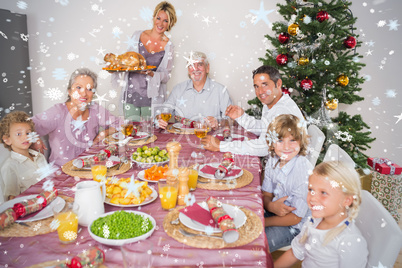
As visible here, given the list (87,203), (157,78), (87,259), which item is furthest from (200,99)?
(87,259)

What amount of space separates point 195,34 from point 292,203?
2.57 meters

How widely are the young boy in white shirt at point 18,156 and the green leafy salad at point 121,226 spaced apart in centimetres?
100

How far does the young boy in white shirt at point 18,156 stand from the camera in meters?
1.61

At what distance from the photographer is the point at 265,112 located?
2125 millimetres

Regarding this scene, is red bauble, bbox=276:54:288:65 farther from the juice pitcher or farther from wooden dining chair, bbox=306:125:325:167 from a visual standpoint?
the juice pitcher

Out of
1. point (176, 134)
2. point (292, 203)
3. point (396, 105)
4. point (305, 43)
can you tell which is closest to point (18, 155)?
point (176, 134)

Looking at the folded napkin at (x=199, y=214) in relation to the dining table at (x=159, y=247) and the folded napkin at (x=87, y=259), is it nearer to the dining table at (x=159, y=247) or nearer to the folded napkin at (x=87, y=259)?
the dining table at (x=159, y=247)

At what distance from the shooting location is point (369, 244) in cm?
96

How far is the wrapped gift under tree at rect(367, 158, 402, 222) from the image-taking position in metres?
2.45

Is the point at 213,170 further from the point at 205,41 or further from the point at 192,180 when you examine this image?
the point at 205,41

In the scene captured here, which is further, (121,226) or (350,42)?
(350,42)

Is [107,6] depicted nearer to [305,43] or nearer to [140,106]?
[140,106]

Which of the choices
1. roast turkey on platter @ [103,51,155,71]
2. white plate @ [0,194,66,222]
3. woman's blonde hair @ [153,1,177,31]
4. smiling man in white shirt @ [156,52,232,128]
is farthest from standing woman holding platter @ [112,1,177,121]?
white plate @ [0,194,66,222]

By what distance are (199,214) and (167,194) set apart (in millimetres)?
135
